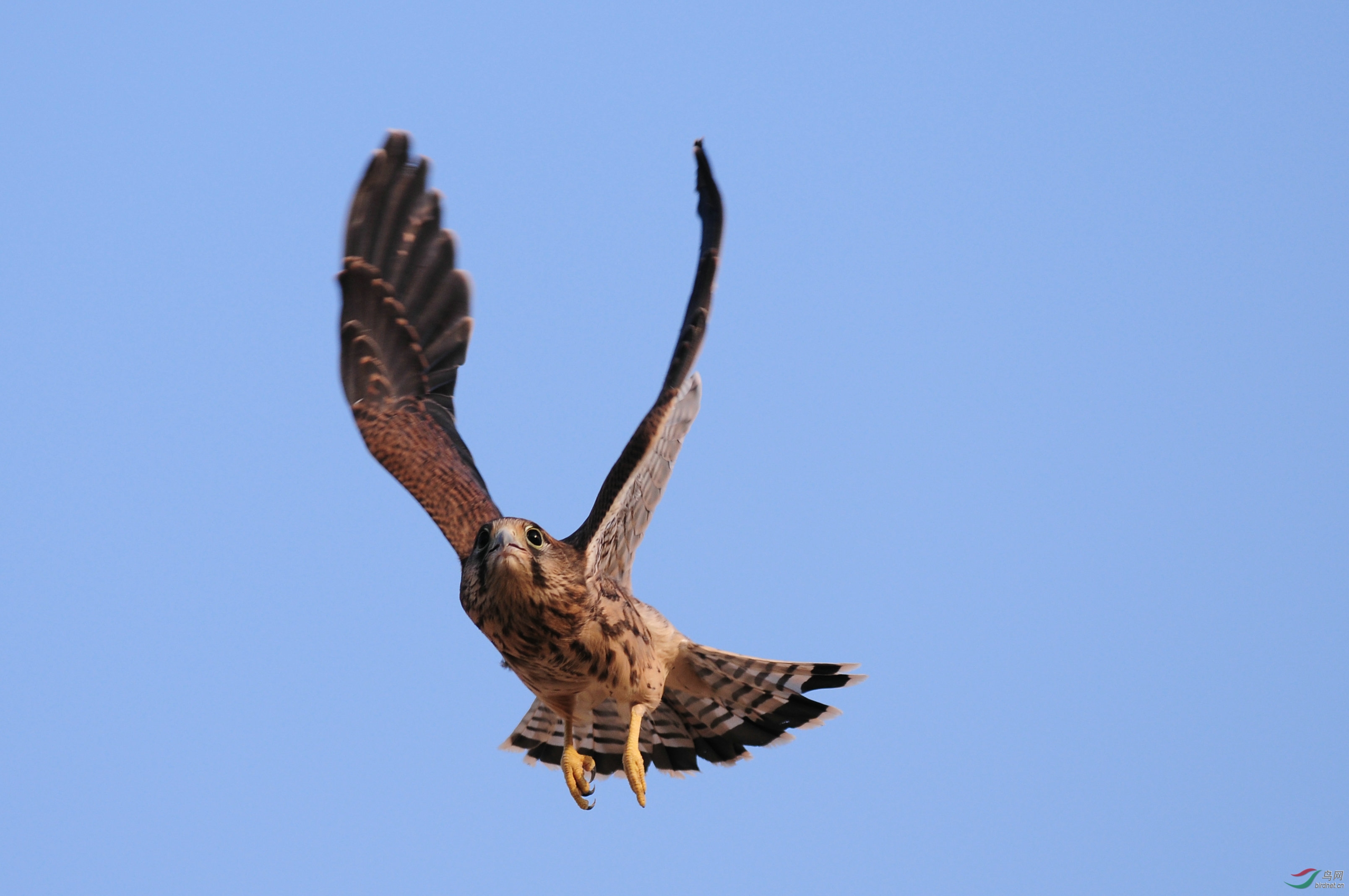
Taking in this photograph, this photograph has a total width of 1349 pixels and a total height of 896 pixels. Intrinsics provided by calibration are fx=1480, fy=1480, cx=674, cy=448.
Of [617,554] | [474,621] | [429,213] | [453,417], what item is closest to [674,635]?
[617,554]

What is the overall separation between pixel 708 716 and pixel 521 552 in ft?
→ 8.00

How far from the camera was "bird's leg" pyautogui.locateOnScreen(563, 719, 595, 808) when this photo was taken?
8508 millimetres

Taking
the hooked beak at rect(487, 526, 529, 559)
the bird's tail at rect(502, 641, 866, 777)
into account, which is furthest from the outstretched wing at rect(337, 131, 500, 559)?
the hooked beak at rect(487, 526, 529, 559)

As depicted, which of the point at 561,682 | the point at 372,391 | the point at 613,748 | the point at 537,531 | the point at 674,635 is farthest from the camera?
the point at 372,391

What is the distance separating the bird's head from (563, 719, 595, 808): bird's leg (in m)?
1.39

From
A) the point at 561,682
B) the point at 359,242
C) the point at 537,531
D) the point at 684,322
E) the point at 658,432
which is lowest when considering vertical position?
the point at 561,682

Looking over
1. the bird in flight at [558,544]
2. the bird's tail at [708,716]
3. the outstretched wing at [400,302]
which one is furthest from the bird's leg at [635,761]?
the outstretched wing at [400,302]

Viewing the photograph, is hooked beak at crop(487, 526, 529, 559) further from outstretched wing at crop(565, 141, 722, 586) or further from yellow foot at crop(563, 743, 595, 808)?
yellow foot at crop(563, 743, 595, 808)

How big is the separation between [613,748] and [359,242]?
404 centimetres

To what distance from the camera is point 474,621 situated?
7953 mm

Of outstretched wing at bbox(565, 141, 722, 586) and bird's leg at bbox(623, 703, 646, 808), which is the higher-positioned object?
outstretched wing at bbox(565, 141, 722, 586)

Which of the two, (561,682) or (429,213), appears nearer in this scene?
(561,682)

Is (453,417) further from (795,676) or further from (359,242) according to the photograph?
(795,676)

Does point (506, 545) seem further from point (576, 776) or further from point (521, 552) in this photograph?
point (576, 776)
